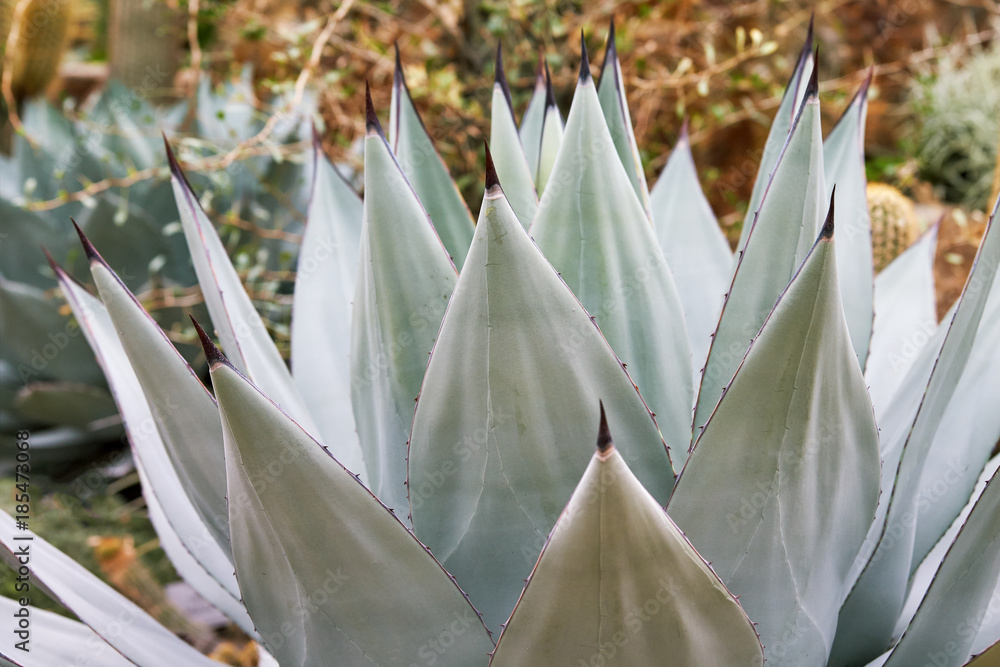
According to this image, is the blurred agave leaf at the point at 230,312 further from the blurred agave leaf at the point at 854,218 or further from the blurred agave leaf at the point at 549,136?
the blurred agave leaf at the point at 854,218

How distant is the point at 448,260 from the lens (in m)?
0.62

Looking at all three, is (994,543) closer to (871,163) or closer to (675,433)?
(675,433)

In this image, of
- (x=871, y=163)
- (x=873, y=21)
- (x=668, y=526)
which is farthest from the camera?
(x=873, y=21)

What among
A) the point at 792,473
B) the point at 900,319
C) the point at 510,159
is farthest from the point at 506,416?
the point at 900,319

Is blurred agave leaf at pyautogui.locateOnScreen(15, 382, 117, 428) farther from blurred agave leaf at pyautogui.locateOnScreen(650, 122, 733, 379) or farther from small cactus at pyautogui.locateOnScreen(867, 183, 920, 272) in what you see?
small cactus at pyautogui.locateOnScreen(867, 183, 920, 272)

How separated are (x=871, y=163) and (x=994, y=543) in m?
3.56

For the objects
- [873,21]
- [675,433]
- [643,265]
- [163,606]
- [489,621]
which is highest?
[873,21]

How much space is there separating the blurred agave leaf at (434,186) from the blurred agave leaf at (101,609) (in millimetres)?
427

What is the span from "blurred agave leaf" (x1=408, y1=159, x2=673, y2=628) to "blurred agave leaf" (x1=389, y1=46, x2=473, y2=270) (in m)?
0.26

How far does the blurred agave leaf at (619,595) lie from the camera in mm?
424

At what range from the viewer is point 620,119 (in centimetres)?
77

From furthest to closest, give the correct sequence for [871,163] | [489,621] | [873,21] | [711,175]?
[873,21]
[871,163]
[711,175]
[489,621]

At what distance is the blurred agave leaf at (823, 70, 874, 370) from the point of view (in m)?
0.77

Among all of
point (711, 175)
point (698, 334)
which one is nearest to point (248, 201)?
point (711, 175)
